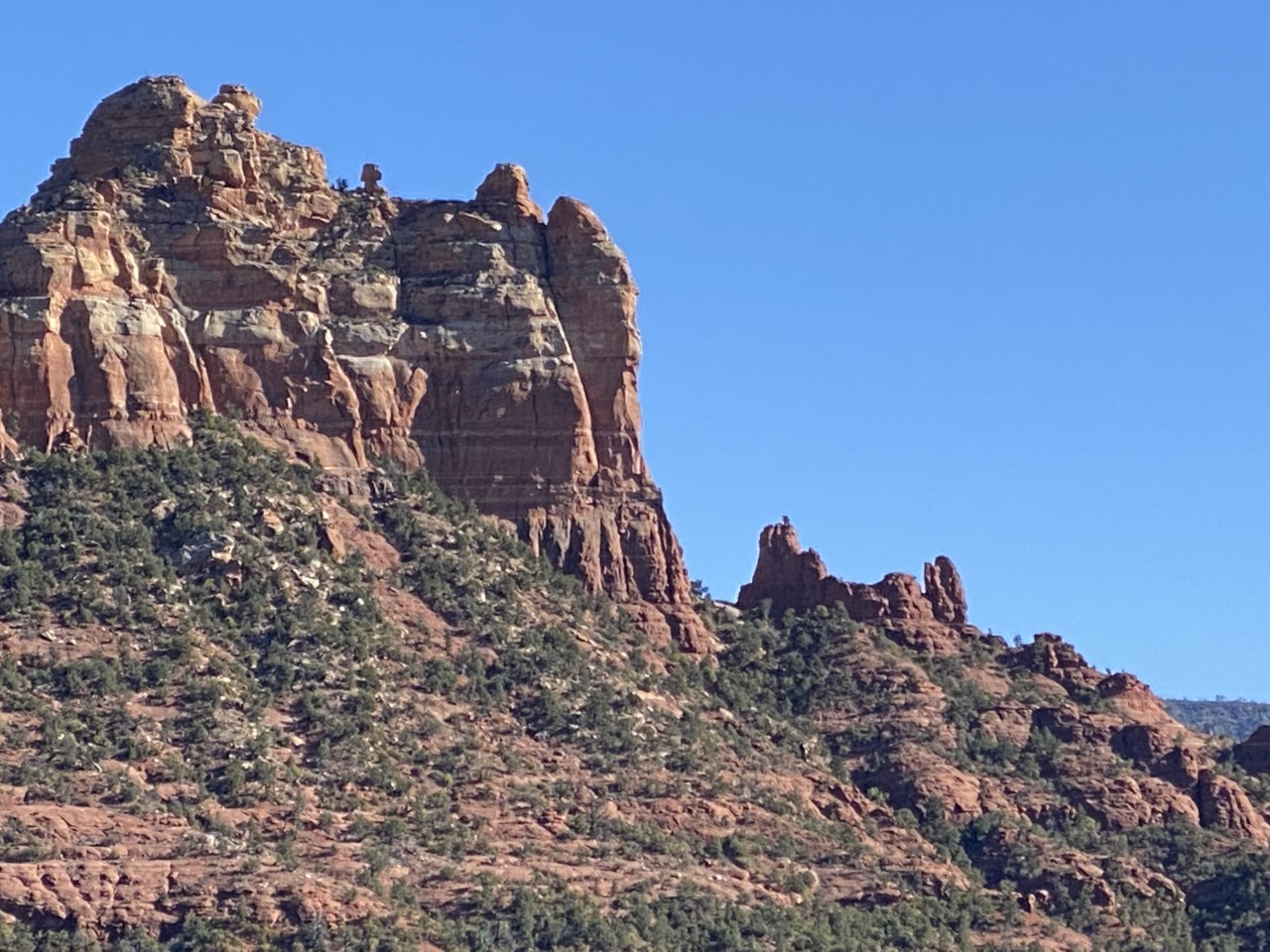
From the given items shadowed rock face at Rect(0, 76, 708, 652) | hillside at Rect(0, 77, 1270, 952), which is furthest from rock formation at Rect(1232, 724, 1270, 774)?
shadowed rock face at Rect(0, 76, 708, 652)

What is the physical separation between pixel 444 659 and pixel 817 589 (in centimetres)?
2741

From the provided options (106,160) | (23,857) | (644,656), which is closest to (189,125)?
(106,160)

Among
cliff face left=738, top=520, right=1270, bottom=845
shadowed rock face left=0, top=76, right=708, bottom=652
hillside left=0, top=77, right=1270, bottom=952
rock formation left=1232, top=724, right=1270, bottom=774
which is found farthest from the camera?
rock formation left=1232, top=724, right=1270, bottom=774

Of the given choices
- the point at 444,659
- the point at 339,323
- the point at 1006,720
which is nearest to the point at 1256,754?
the point at 1006,720

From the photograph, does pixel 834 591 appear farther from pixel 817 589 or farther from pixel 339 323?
pixel 339 323

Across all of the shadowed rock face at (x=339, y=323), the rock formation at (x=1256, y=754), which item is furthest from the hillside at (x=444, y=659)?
the rock formation at (x=1256, y=754)

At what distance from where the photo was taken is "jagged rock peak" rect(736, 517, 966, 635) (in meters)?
192

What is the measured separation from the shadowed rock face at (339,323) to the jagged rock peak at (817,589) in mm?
8630

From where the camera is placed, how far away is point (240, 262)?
577ft

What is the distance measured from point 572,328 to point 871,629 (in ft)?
63.4

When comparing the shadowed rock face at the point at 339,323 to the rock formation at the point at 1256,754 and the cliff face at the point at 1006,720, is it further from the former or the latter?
the rock formation at the point at 1256,754

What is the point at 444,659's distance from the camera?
6649 inches

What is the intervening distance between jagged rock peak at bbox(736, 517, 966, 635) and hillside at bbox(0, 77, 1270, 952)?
0.68 ft

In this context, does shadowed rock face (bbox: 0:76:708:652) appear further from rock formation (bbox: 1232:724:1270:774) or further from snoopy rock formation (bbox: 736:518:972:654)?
rock formation (bbox: 1232:724:1270:774)
